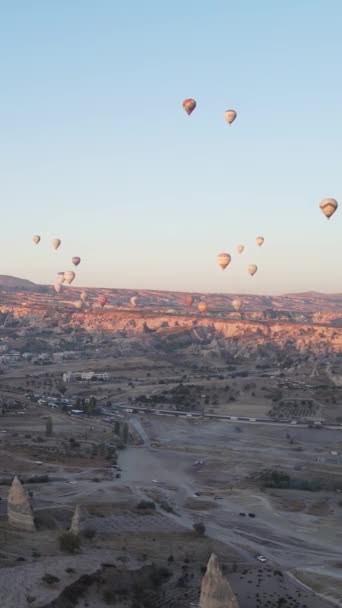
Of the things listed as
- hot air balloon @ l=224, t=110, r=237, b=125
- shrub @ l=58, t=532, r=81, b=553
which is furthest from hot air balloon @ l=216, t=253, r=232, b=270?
shrub @ l=58, t=532, r=81, b=553

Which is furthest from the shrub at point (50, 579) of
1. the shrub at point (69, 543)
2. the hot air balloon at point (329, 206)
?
the hot air balloon at point (329, 206)

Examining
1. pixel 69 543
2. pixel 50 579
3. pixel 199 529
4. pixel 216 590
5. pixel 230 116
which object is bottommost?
pixel 199 529

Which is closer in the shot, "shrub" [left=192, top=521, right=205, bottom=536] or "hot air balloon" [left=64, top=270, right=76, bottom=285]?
"shrub" [left=192, top=521, right=205, bottom=536]

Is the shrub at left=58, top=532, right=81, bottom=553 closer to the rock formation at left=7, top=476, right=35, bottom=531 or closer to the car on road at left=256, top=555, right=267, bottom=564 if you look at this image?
the rock formation at left=7, top=476, right=35, bottom=531

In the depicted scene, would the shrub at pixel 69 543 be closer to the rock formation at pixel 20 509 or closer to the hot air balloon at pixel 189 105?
the rock formation at pixel 20 509

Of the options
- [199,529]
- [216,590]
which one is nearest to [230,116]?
[199,529]

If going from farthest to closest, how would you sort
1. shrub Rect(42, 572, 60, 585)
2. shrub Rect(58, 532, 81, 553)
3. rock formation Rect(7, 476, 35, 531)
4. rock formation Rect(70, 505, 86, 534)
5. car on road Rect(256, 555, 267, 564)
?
rock formation Rect(7, 476, 35, 531) → car on road Rect(256, 555, 267, 564) → rock formation Rect(70, 505, 86, 534) → shrub Rect(58, 532, 81, 553) → shrub Rect(42, 572, 60, 585)

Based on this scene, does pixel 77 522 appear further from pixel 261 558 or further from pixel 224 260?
pixel 224 260
